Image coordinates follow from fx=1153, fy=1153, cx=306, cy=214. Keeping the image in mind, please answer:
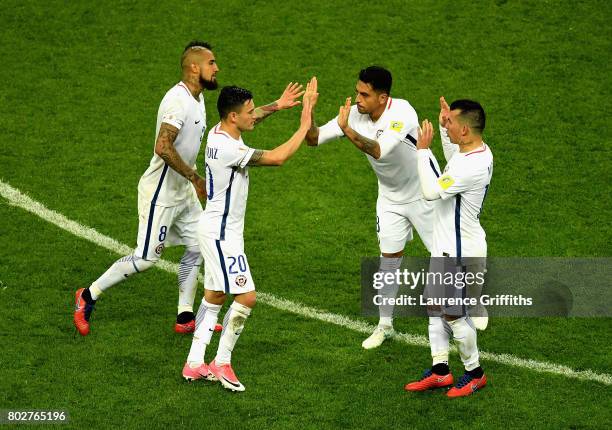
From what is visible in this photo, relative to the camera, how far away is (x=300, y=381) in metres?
9.53

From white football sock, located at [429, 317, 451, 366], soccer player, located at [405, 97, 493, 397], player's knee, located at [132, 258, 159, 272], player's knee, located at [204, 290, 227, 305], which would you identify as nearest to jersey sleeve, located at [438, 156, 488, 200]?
soccer player, located at [405, 97, 493, 397]

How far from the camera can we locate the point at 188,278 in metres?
10.6

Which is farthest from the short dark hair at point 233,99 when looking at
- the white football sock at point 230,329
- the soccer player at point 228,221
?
the white football sock at point 230,329

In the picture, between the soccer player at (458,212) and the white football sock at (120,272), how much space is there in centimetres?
266

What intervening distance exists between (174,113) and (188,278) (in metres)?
1.60

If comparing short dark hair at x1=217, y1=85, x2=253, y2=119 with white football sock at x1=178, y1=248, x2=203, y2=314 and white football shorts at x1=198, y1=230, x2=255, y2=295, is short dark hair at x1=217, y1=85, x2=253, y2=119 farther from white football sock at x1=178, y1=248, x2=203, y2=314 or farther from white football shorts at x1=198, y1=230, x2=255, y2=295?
white football sock at x1=178, y1=248, x2=203, y2=314

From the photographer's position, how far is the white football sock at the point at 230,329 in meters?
9.40

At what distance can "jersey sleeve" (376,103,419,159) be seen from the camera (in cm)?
980

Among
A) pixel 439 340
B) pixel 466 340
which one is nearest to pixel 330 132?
pixel 439 340

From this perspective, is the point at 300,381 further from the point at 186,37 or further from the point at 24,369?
the point at 186,37

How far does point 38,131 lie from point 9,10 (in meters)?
3.39

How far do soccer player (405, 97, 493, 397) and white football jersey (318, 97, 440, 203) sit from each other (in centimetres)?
52

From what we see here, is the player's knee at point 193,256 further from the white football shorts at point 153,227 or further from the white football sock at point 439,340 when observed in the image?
the white football sock at point 439,340

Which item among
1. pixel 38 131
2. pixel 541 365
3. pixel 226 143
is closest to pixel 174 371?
pixel 226 143
